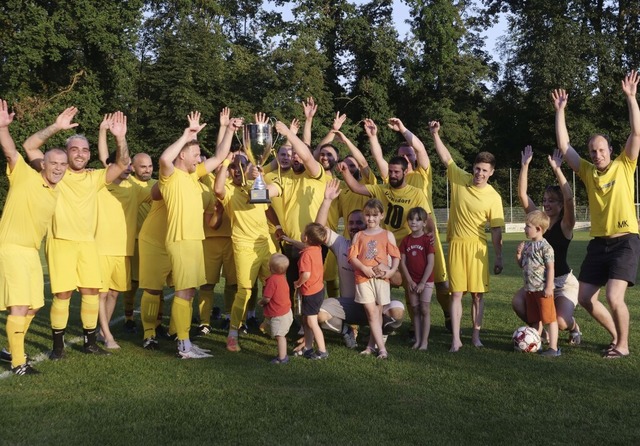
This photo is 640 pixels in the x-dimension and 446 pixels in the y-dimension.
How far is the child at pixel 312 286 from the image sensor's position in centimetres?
727

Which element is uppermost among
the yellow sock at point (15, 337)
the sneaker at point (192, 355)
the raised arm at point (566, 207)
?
the raised arm at point (566, 207)

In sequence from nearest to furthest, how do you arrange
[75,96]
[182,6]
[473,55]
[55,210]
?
[55,210]
[75,96]
[182,6]
[473,55]

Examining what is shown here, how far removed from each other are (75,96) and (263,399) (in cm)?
3646

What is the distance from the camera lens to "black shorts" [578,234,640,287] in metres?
7.11

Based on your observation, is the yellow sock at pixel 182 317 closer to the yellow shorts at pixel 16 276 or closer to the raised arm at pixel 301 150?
the yellow shorts at pixel 16 276

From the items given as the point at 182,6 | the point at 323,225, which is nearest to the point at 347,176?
the point at 323,225

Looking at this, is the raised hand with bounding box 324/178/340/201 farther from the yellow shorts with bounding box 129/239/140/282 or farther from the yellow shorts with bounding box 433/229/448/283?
the yellow shorts with bounding box 129/239/140/282

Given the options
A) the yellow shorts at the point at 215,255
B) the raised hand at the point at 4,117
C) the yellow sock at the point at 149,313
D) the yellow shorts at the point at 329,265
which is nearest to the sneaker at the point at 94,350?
the yellow sock at the point at 149,313

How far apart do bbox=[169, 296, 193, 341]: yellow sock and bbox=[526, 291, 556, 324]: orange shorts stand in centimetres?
360

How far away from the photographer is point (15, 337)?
669 centimetres

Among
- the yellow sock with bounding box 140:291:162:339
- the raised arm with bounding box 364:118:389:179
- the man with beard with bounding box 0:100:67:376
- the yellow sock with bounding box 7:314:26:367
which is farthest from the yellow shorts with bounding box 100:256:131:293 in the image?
the raised arm with bounding box 364:118:389:179

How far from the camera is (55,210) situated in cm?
Result: 719

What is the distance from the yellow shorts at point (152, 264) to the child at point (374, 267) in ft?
7.43

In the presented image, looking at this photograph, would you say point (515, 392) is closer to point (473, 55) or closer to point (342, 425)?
point (342, 425)
